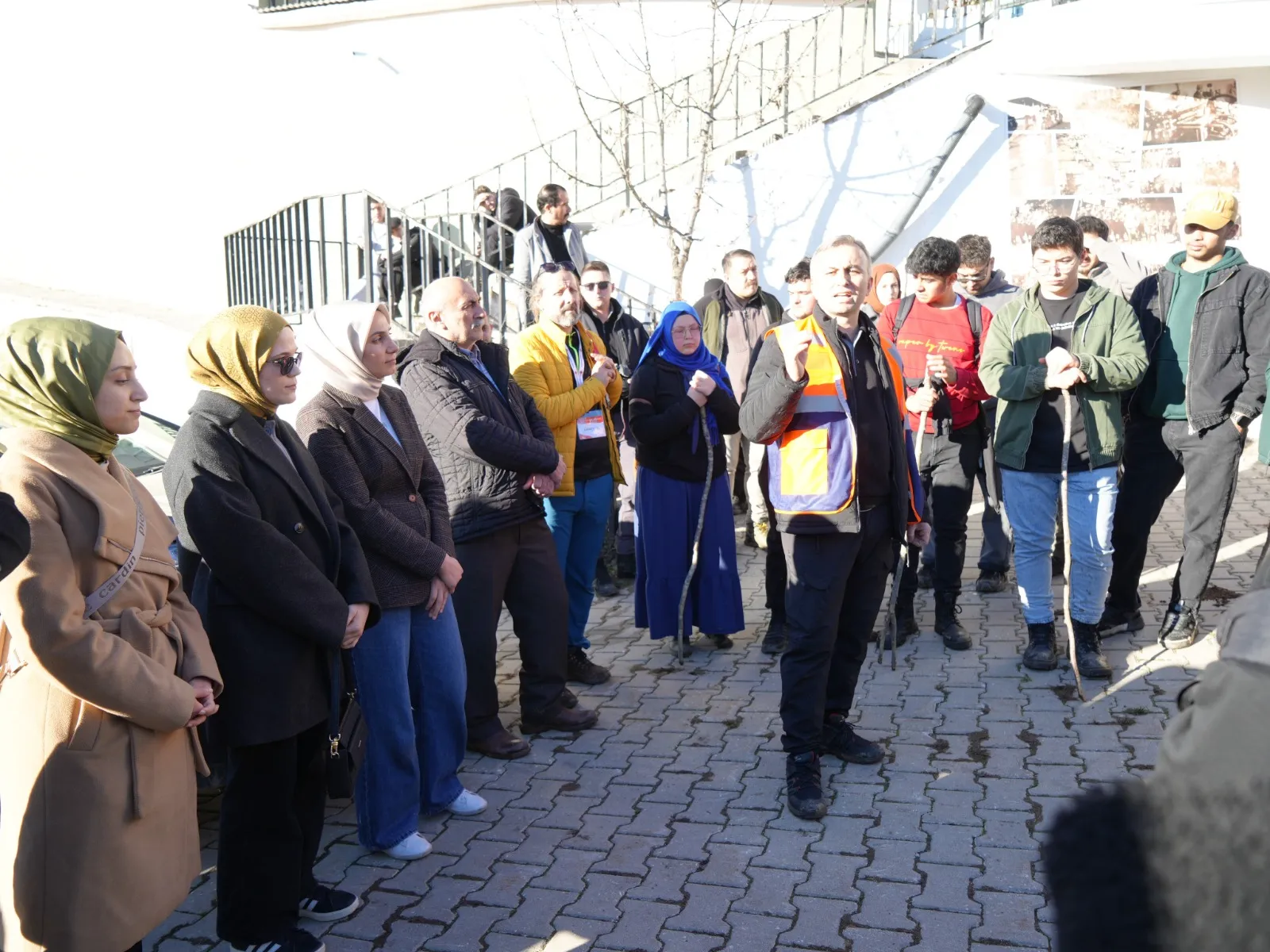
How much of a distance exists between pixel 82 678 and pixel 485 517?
234 cm

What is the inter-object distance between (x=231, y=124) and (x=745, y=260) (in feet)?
32.0

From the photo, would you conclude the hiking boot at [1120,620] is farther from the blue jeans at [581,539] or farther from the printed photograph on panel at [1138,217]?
the printed photograph on panel at [1138,217]

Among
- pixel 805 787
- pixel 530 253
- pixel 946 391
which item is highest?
pixel 530 253

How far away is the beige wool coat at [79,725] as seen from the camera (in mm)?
2703

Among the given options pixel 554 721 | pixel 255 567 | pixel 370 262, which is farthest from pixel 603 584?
pixel 255 567

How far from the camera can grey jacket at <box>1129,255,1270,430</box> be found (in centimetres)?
559

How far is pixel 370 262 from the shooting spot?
8.96 meters

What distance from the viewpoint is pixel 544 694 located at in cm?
531

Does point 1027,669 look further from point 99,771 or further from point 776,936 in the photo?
point 99,771

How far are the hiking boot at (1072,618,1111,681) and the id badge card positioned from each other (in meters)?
2.51

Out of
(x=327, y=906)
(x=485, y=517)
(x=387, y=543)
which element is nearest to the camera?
(x=327, y=906)

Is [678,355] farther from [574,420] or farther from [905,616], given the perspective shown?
[905,616]

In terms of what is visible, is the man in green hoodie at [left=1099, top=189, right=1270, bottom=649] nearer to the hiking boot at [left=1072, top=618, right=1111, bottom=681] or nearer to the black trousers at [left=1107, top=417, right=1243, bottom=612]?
the black trousers at [left=1107, top=417, right=1243, bottom=612]

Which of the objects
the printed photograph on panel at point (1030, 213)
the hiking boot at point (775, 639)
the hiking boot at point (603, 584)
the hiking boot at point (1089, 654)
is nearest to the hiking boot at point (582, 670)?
the hiking boot at point (775, 639)
